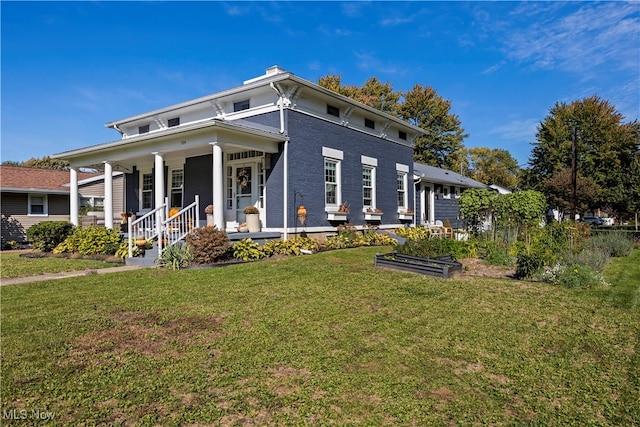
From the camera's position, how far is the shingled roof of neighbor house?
18516mm

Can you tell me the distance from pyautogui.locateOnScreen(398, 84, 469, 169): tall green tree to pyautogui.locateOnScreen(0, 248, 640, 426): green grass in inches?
1378

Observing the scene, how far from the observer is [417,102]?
39250 millimetres

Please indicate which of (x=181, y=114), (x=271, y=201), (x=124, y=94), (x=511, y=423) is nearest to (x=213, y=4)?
(x=181, y=114)

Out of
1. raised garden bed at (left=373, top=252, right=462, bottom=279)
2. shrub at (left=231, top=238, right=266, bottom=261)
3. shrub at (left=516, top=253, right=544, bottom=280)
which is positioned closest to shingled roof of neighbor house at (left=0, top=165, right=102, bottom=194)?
shrub at (left=231, top=238, right=266, bottom=261)

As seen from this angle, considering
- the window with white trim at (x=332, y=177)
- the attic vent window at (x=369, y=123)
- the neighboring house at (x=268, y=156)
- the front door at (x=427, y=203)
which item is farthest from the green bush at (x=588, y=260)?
the front door at (x=427, y=203)

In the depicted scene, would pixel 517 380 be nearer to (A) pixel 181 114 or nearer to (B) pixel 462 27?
(B) pixel 462 27

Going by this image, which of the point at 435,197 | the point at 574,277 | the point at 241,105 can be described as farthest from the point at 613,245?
the point at 241,105

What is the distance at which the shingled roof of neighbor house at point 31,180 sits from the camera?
60.7 feet

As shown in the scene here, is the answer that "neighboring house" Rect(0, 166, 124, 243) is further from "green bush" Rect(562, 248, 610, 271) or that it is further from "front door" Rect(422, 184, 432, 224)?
"green bush" Rect(562, 248, 610, 271)

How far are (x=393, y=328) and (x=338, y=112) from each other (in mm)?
10955

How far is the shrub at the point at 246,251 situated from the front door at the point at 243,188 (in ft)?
9.86

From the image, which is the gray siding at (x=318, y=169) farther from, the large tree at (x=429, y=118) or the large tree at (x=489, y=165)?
the large tree at (x=489, y=165)

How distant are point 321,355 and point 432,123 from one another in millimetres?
39884

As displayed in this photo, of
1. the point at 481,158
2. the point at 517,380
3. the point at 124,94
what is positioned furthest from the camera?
the point at 481,158
